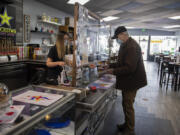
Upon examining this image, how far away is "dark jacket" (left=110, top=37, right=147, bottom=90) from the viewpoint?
2201 millimetres

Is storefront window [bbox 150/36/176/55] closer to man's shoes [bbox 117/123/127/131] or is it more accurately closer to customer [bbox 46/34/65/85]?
man's shoes [bbox 117/123/127/131]

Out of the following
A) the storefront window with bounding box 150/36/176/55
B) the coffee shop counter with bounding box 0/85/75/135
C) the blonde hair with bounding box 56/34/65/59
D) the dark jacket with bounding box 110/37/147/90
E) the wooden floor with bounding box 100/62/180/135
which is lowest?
the wooden floor with bounding box 100/62/180/135

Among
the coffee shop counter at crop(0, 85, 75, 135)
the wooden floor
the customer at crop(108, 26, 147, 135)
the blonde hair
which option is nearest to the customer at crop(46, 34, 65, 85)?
the blonde hair

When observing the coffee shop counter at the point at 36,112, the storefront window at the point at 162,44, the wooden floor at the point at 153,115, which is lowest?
the wooden floor at the point at 153,115

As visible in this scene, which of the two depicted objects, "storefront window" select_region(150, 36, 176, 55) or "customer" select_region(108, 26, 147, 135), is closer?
"customer" select_region(108, 26, 147, 135)

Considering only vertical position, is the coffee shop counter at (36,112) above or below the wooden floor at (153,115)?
above

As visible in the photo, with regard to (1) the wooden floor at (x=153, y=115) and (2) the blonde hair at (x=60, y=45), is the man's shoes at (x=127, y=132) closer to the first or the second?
(1) the wooden floor at (x=153, y=115)

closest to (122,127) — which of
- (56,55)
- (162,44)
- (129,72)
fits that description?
(129,72)

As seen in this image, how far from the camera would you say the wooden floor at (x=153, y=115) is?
2.74 meters

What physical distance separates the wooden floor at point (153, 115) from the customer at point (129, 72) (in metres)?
0.50

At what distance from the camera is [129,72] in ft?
7.34

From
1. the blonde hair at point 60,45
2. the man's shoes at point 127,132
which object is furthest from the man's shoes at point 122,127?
the blonde hair at point 60,45

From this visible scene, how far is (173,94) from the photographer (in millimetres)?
4938

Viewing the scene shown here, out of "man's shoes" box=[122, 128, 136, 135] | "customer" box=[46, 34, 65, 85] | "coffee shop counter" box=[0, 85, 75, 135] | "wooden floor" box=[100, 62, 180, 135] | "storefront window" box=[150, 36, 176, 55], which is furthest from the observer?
"storefront window" box=[150, 36, 176, 55]
